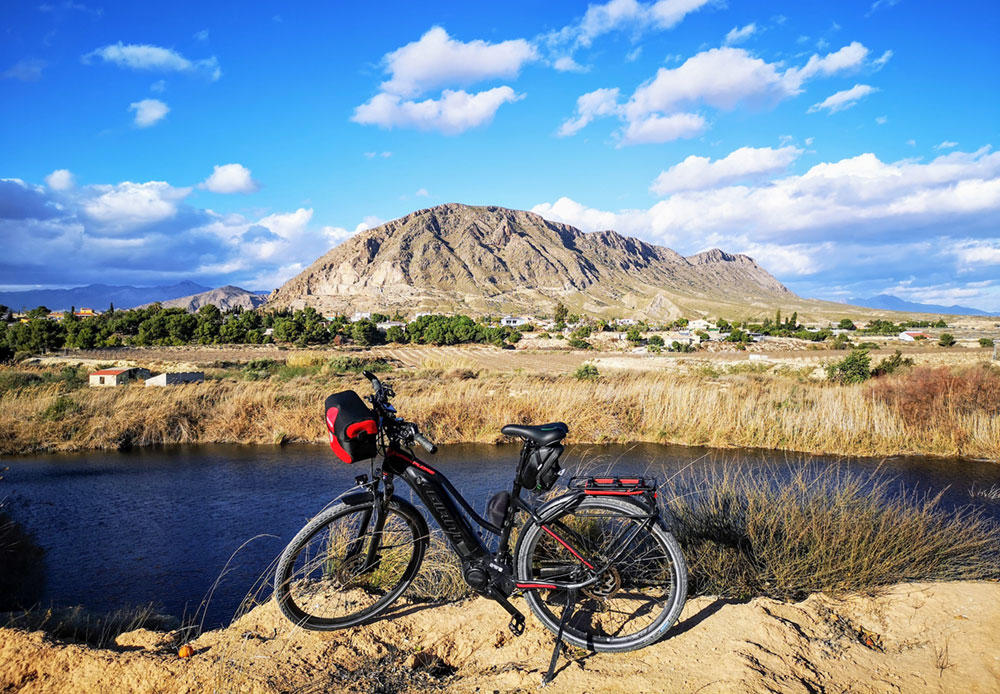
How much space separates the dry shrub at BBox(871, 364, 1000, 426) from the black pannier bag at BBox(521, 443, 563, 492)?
40.2 feet

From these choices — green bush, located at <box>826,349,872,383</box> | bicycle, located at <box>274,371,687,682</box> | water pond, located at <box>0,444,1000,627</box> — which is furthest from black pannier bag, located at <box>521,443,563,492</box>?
green bush, located at <box>826,349,872,383</box>

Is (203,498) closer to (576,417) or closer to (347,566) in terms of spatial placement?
(347,566)

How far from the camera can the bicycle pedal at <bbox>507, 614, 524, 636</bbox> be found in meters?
3.73

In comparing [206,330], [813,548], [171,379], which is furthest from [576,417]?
[206,330]

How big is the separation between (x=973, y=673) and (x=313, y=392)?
15750 millimetres

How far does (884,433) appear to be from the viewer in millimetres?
12438

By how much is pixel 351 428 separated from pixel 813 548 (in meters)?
3.83

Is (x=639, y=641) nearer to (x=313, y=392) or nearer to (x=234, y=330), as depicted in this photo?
(x=313, y=392)

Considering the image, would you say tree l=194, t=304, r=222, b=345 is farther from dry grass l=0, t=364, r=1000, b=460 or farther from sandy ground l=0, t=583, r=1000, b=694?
sandy ground l=0, t=583, r=1000, b=694

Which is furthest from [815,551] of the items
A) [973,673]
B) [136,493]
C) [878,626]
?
[136,493]

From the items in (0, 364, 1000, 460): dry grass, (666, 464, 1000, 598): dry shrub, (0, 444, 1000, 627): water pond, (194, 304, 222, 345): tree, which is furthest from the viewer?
(194, 304, 222, 345): tree

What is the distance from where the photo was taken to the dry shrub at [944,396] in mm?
12375

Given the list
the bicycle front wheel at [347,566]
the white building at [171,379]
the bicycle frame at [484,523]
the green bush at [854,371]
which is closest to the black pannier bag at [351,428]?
the bicycle frame at [484,523]

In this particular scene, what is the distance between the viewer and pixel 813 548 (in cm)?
482
